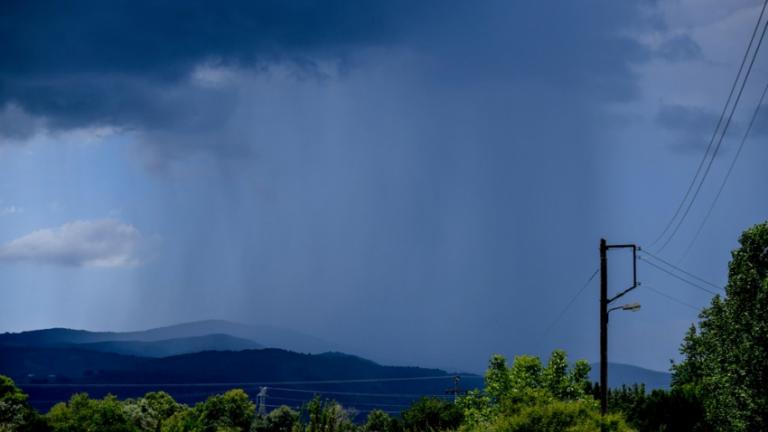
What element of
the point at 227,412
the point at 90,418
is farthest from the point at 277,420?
the point at 90,418

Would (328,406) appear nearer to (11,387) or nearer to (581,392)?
(581,392)

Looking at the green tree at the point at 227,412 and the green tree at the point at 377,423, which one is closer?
the green tree at the point at 227,412

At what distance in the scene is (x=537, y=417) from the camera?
2994cm

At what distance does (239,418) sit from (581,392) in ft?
214

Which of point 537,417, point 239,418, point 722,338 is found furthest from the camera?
point 239,418

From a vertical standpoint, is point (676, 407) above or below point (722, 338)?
below

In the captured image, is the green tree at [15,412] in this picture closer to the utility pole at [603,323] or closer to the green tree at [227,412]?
the green tree at [227,412]

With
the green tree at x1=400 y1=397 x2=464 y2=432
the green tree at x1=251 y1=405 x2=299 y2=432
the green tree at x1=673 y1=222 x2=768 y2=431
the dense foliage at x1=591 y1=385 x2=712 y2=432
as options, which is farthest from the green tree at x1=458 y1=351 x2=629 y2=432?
the green tree at x1=251 y1=405 x2=299 y2=432

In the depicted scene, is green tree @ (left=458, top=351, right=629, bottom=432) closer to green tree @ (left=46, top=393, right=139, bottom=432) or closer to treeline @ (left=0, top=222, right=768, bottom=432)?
treeline @ (left=0, top=222, right=768, bottom=432)

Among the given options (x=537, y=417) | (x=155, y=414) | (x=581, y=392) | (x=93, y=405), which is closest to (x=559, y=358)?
(x=581, y=392)

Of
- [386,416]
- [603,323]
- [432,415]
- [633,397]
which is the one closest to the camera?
[603,323]

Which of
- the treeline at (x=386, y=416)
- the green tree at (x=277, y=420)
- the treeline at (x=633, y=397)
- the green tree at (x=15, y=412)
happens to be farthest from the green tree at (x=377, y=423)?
the green tree at (x=15, y=412)

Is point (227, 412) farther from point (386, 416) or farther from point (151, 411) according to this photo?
point (386, 416)

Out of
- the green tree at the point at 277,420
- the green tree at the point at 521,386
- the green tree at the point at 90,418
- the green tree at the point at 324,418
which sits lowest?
the green tree at the point at 277,420
